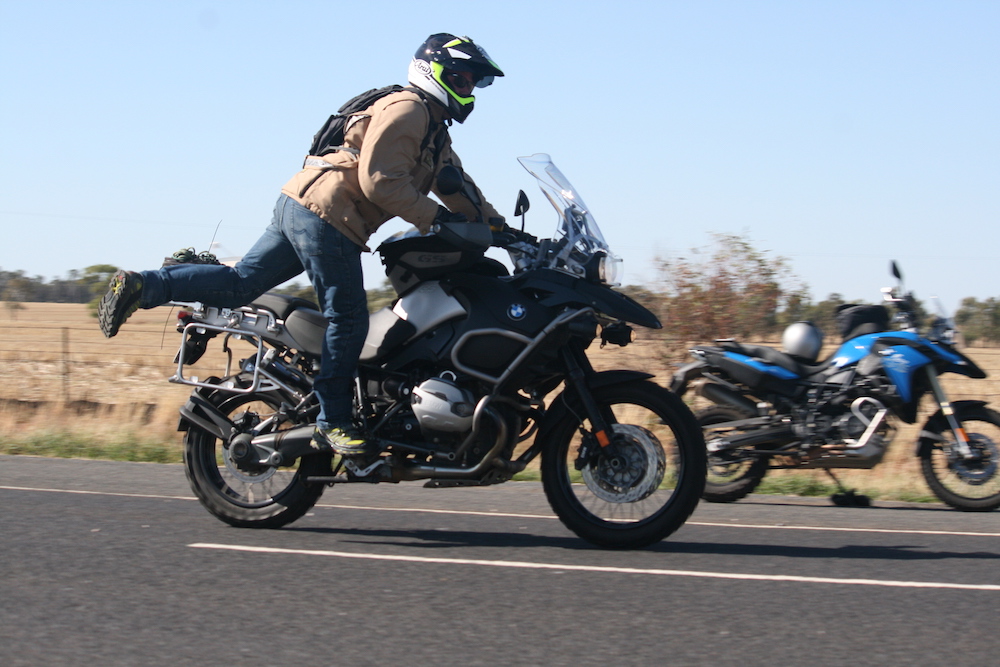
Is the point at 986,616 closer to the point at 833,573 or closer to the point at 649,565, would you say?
the point at 833,573

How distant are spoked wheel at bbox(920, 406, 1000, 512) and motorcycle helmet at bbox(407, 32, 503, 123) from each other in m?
4.59

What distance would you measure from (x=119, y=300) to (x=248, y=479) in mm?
1196

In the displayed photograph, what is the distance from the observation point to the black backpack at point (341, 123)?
5.99 m

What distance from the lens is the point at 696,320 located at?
17.2 metres

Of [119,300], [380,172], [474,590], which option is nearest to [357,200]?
[380,172]

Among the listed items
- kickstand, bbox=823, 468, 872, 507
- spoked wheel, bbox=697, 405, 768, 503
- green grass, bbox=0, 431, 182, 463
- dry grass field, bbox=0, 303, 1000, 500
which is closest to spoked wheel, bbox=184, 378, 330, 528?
dry grass field, bbox=0, 303, 1000, 500

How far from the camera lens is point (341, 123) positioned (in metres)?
6.09

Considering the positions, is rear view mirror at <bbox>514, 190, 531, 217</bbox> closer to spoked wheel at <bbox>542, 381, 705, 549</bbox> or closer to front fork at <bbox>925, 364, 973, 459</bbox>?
spoked wheel at <bbox>542, 381, 705, 549</bbox>

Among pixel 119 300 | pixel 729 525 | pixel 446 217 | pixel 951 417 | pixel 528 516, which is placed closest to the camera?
pixel 446 217

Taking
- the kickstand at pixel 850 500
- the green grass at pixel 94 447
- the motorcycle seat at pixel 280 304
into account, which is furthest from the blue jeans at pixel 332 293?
the green grass at pixel 94 447

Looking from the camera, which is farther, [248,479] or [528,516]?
[528,516]

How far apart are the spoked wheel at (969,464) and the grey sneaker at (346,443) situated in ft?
14.9

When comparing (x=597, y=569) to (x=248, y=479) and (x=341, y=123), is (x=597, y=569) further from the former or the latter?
(x=341, y=123)

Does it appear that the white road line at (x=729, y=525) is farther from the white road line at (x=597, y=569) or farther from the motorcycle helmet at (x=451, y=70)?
the motorcycle helmet at (x=451, y=70)
